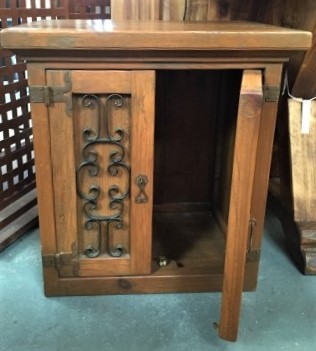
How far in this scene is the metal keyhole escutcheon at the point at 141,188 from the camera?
1077mm

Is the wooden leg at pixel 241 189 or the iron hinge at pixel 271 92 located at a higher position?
the iron hinge at pixel 271 92

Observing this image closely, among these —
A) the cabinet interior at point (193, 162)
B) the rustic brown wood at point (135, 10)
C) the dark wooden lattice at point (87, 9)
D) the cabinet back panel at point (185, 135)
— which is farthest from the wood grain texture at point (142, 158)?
the dark wooden lattice at point (87, 9)

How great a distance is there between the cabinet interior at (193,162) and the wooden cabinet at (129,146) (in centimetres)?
1

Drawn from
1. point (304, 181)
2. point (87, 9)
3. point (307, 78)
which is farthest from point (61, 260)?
point (87, 9)

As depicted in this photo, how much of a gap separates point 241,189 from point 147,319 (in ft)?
1.46

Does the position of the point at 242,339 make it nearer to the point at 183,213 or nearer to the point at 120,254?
the point at 120,254

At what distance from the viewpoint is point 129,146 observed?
3.48 feet

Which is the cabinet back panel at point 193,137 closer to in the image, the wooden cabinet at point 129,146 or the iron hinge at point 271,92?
the wooden cabinet at point 129,146

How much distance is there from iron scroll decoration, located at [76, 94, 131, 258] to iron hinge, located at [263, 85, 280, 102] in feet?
1.10

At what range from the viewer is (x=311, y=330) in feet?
3.62

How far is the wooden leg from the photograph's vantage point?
35.1 inches

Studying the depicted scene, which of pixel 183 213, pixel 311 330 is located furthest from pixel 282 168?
pixel 311 330

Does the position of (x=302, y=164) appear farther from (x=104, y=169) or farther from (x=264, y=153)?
(x=104, y=169)

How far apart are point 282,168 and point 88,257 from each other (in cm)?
69
